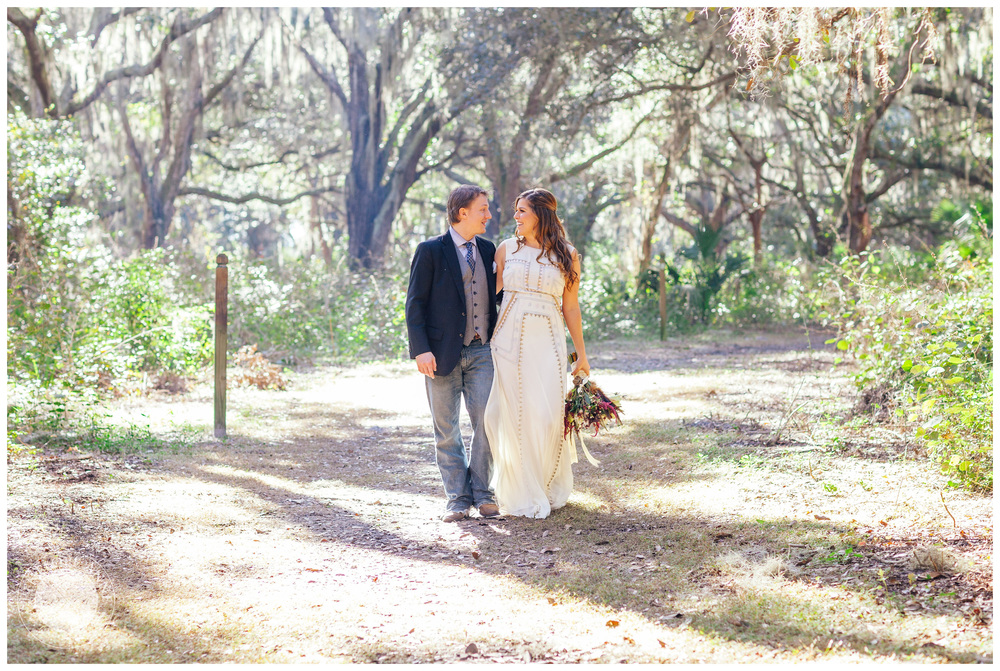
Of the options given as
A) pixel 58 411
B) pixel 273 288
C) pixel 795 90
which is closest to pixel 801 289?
pixel 795 90

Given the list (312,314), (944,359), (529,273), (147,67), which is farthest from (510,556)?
(147,67)

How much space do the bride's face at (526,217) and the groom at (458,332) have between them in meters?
0.17

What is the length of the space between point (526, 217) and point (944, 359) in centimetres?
242

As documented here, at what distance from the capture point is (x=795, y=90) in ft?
60.1

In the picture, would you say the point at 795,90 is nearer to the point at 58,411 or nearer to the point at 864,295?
the point at 864,295

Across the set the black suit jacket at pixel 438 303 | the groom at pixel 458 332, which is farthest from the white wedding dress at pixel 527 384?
the black suit jacket at pixel 438 303

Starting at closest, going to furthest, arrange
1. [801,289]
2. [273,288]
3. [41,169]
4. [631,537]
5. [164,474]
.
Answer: [631,537] → [164,474] → [41,169] → [273,288] → [801,289]

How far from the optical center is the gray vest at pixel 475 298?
4.65 metres

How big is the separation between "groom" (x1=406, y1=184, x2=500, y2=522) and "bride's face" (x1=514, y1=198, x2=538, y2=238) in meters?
0.17

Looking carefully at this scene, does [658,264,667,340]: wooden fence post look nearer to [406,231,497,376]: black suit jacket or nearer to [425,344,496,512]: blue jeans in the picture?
[425,344,496,512]: blue jeans

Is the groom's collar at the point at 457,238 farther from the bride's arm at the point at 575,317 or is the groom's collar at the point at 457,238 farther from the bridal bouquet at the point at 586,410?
the bridal bouquet at the point at 586,410

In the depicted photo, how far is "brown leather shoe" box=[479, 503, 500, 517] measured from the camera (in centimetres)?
471

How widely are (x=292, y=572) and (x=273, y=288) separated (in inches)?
403

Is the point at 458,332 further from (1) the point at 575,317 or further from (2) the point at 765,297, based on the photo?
(2) the point at 765,297
